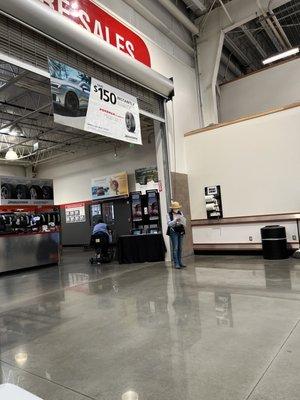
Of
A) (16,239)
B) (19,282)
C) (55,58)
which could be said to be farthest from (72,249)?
(55,58)

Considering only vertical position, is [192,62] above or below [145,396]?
above

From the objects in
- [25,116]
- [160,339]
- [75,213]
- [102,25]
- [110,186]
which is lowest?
[160,339]

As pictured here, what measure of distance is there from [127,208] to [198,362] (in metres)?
10.1

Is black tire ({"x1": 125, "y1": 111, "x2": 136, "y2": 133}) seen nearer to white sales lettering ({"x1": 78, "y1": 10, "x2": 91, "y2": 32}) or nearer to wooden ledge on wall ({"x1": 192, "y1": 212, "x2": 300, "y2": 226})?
white sales lettering ({"x1": 78, "y1": 10, "x2": 91, "y2": 32})

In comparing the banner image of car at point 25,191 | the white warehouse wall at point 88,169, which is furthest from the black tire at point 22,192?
the white warehouse wall at point 88,169

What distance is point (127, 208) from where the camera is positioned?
12336mm

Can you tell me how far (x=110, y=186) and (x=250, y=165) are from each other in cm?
658

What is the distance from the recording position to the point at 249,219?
791 cm

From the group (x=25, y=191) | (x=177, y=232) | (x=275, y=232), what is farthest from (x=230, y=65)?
(x=25, y=191)

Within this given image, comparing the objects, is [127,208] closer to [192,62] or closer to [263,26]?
[192,62]

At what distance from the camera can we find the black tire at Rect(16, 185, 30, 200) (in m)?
12.9

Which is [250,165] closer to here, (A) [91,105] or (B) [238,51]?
(A) [91,105]

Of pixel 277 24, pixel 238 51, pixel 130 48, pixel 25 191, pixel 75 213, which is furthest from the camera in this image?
pixel 75 213

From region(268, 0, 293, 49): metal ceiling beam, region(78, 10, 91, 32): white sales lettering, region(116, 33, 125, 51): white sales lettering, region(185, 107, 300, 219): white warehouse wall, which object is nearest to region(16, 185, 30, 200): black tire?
region(185, 107, 300, 219): white warehouse wall
